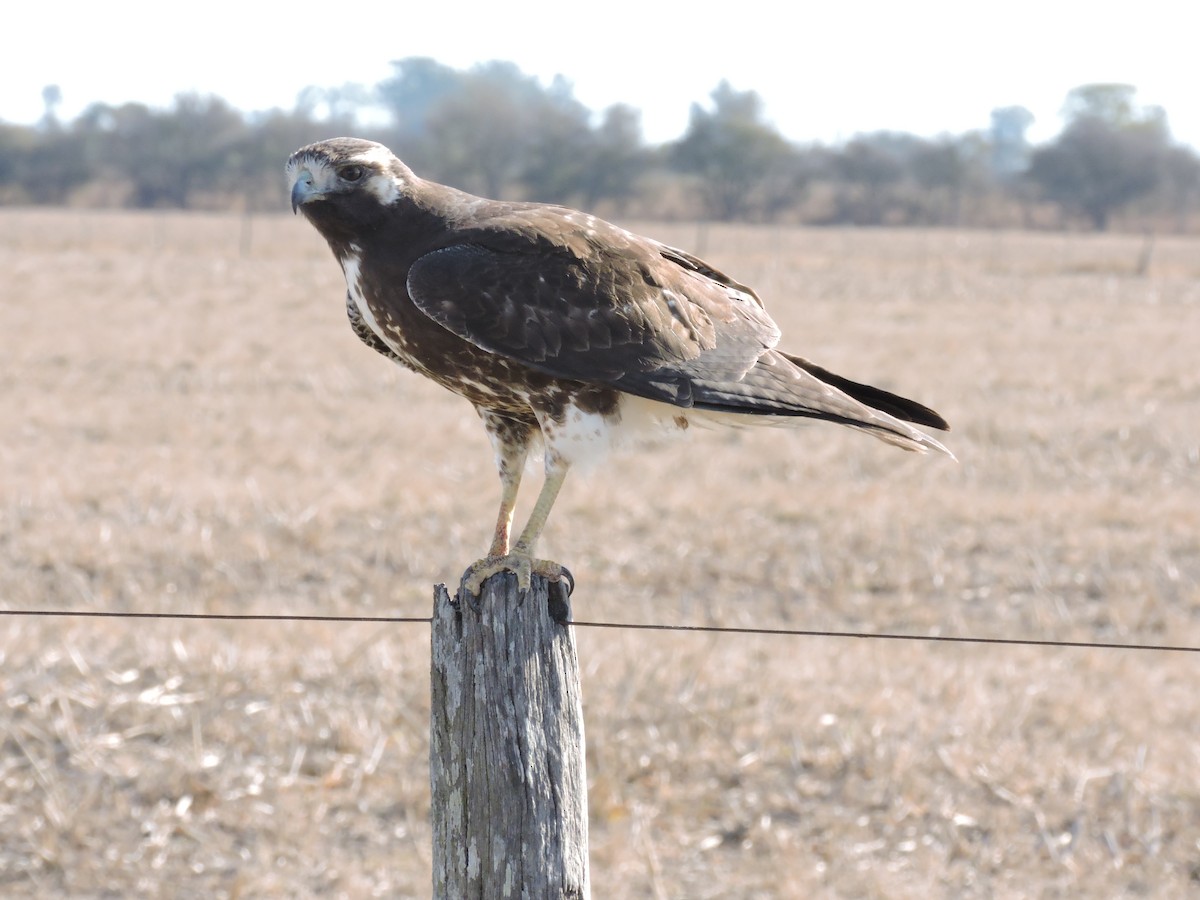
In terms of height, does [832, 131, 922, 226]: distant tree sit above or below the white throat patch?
above

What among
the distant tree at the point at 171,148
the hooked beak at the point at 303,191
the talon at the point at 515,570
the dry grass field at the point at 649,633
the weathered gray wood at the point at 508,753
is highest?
the distant tree at the point at 171,148

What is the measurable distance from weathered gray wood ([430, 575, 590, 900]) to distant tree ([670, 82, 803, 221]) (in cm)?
5526

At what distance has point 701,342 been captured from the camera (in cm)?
393

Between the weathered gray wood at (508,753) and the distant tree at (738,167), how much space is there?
5526cm

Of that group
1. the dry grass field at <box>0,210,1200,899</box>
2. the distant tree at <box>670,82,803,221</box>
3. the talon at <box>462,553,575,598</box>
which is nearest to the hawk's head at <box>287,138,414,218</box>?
the talon at <box>462,553,575,598</box>

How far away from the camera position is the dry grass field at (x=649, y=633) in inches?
224

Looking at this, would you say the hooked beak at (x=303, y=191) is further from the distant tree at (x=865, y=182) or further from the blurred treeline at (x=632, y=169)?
the distant tree at (x=865, y=182)

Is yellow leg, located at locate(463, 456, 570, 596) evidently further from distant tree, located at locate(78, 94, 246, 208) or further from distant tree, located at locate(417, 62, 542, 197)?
distant tree, located at locate(78, 94, 246, 208)

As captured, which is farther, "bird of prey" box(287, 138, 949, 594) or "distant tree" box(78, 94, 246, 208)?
"distant tree" box(78, 94, 246, 208)

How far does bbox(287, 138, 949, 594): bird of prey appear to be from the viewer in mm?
3609

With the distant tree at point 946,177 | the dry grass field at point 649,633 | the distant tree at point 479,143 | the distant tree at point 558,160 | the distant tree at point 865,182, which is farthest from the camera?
the distant tree at point 946,177

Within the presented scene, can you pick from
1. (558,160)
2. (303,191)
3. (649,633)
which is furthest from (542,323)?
(558,160)

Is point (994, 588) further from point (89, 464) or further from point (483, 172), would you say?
point (483, 172)

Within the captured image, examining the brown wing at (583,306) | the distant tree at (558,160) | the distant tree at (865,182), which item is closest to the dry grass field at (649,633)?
the brown wing at (583,306)
